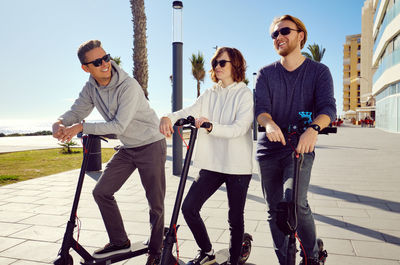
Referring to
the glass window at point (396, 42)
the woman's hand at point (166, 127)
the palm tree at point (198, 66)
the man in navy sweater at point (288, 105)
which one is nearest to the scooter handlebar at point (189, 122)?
the woman's hand at point (166, 127)

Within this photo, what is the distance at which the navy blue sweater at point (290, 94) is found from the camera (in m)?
2.60

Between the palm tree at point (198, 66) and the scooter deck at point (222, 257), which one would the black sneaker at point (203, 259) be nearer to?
the scooter deck at point (222, 257)

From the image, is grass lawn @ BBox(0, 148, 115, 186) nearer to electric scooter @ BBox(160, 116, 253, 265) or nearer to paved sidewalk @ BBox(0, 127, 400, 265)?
paved sidewalk @ BBox(0, 127, 400, 265)

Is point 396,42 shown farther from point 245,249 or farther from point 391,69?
point 245,249

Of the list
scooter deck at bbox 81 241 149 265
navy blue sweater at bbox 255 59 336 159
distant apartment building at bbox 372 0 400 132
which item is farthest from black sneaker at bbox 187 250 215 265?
distant apartment building at bbox 372 0 400 132

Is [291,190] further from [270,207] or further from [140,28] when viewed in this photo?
[140,28]

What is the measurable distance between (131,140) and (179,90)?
4.95 metres

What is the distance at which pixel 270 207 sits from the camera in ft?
9.12

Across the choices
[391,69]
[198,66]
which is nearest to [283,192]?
[391,69]

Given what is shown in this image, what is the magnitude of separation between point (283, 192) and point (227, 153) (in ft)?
1.75

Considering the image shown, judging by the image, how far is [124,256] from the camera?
3146mm

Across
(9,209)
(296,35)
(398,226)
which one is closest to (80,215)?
(9,209)

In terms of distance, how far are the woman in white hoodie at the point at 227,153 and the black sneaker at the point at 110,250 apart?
29.7 inches

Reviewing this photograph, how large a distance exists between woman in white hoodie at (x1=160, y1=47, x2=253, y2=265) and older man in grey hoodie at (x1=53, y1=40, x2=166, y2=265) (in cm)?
45
